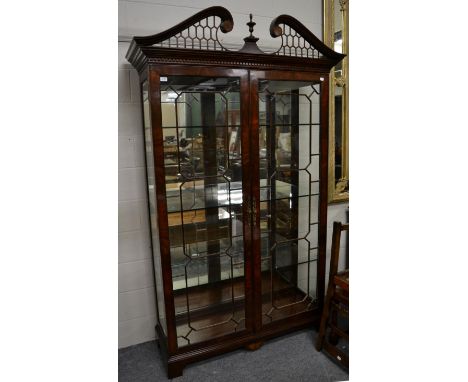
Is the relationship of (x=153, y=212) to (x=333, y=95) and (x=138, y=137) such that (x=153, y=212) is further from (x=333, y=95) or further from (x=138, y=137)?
(x=333, y=95)

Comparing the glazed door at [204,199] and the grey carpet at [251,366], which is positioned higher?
the glazed door at [204,199]

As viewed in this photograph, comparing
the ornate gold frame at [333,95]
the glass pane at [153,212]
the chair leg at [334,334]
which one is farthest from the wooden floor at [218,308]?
the ornate gold frame at [333,95]

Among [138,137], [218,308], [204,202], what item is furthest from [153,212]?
[218,308]

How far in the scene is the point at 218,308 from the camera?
2.17 meters

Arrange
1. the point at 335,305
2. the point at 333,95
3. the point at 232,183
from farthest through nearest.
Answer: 1. the point at 333,95
2. the point at 335,305
3. the point at 232,183

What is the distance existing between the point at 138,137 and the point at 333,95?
136cm

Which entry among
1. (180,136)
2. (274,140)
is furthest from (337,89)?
(180,136)

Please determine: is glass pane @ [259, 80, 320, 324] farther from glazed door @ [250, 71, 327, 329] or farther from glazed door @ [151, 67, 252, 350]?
glazed door @ [151, 67, 252, 350]

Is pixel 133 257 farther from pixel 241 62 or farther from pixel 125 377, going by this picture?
pixel 241 62

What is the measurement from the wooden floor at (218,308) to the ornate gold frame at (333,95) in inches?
31.9

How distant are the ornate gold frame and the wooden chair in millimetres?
530

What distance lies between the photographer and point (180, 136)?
1871 millimetres

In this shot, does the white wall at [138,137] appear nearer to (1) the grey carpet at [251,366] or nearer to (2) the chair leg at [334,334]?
(1) the grey carpet at [251,366]

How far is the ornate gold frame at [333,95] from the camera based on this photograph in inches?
96.7
